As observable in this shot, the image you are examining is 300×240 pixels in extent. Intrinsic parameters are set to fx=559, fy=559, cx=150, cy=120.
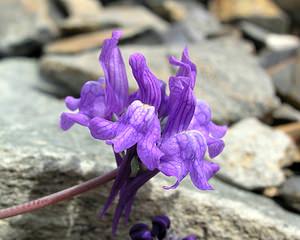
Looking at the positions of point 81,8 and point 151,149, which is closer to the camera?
point 151,149

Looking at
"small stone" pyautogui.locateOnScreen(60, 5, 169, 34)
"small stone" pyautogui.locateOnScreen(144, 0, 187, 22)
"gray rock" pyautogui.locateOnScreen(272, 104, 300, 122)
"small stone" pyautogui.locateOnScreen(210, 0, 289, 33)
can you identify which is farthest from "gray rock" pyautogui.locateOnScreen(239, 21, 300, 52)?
"gray rock" pyautogui.locateOnScreen(272, 104, 300, 122)

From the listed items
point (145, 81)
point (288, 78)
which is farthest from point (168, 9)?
point (145, 81)

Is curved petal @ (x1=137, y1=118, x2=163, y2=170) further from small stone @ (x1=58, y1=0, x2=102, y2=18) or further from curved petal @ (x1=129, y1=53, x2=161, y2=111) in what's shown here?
small stone @ (x1=58, y1=0, x2=102, y2=18)

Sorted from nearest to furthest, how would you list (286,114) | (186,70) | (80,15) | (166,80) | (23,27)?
(186,70) < (166,80) < (286,114) < (23,27) < (80,15)

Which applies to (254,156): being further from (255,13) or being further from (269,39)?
(255,13)

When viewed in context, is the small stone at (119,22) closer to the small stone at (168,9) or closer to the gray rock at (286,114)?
the small stone at (168,9)
